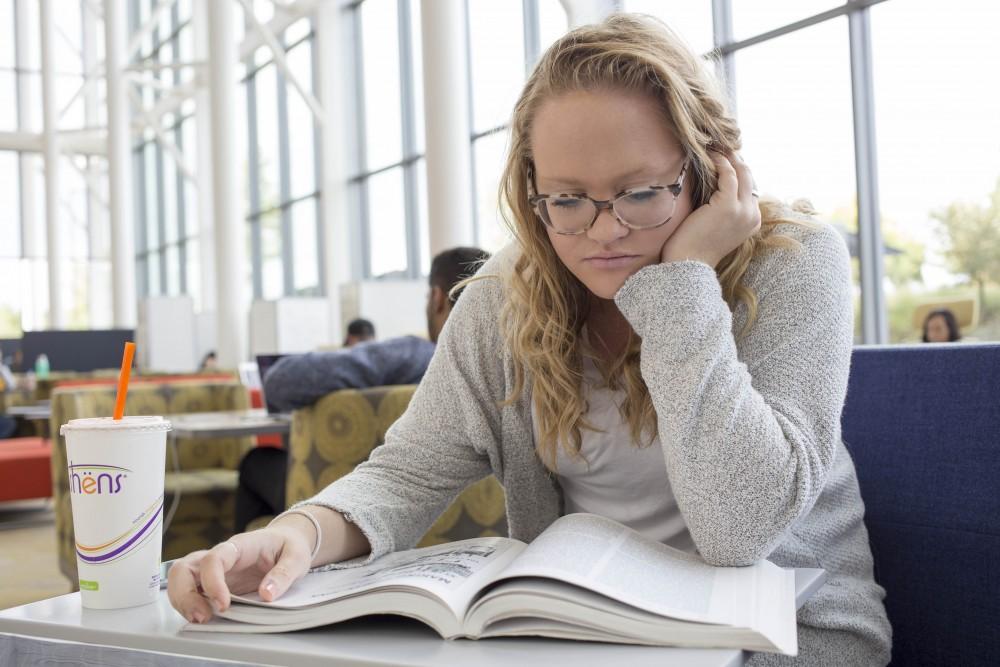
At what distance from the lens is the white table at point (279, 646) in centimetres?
64

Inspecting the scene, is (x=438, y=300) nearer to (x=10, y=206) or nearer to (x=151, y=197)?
(x=151, y=197)

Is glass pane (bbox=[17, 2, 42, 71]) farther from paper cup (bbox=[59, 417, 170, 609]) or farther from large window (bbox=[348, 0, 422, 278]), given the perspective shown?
paper cup (bbox=[59, 417, 170, 609])

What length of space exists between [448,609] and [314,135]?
34.5 feet

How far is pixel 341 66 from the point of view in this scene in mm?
10227

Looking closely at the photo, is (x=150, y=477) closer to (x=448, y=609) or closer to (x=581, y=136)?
(x=448, y=609)

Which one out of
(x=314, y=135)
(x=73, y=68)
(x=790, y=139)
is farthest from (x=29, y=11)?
(x=790, y=139)

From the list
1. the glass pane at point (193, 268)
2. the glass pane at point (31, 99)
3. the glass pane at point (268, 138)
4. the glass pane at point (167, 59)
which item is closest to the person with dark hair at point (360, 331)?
the glass pane at point (268, 138)

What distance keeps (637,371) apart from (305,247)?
10431 mm

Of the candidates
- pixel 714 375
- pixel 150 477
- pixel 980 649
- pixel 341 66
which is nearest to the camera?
pixel 150 477

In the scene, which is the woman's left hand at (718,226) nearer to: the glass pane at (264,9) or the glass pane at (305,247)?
the glass pane at (305,247)

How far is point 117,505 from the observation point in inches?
30.4

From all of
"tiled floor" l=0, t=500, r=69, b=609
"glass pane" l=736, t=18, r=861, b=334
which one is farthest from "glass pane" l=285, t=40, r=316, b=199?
"glass pane" l=736, t=18, r=861, b=334

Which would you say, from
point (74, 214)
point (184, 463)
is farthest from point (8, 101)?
point (184, 463)

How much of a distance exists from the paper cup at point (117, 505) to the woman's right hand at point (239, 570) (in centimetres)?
4
